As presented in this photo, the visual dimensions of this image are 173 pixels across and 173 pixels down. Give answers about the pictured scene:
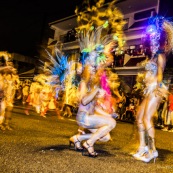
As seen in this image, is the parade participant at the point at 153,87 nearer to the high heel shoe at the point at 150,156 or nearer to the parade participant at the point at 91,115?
the high heel shoe at the point at 150,156

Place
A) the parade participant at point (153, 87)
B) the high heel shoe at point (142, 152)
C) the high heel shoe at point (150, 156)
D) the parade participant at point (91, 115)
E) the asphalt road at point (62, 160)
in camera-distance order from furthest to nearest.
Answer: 1. the high heel shoe at point (142, 152)
2. the parade participant at point (153, 87)
3. the high heel shoe at point (150, 156)
4. the parade participant at point (91, 115)
5. the asphalt road at point (62, 160)

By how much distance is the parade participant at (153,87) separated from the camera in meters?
4.68

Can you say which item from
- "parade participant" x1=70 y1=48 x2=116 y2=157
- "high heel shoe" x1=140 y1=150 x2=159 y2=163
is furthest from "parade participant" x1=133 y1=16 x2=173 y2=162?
"parade participant" x1=70 y1=48 x2=116 y2=157

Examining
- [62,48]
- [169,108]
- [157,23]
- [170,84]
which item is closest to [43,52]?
[62,48]

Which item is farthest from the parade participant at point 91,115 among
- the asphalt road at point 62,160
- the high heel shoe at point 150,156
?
the high heel shoe at point 150,156

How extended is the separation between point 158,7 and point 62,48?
13444mm

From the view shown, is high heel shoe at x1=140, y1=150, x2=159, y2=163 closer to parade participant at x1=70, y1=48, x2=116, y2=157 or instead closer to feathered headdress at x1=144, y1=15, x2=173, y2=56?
parade participant at x1=70, y1=48, x2=116, y2=157

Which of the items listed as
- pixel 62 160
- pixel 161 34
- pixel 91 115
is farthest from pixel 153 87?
pixel 62 160

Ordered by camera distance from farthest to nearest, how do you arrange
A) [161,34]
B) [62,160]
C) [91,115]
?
[161,34] → [91,115] → [62,160]

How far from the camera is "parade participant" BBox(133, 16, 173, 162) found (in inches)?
184

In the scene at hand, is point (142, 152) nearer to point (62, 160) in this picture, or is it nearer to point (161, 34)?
point (62, 160)

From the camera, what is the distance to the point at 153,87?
15.6 ft

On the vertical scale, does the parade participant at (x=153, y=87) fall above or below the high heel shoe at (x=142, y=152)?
above

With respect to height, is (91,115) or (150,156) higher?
(91,115)
